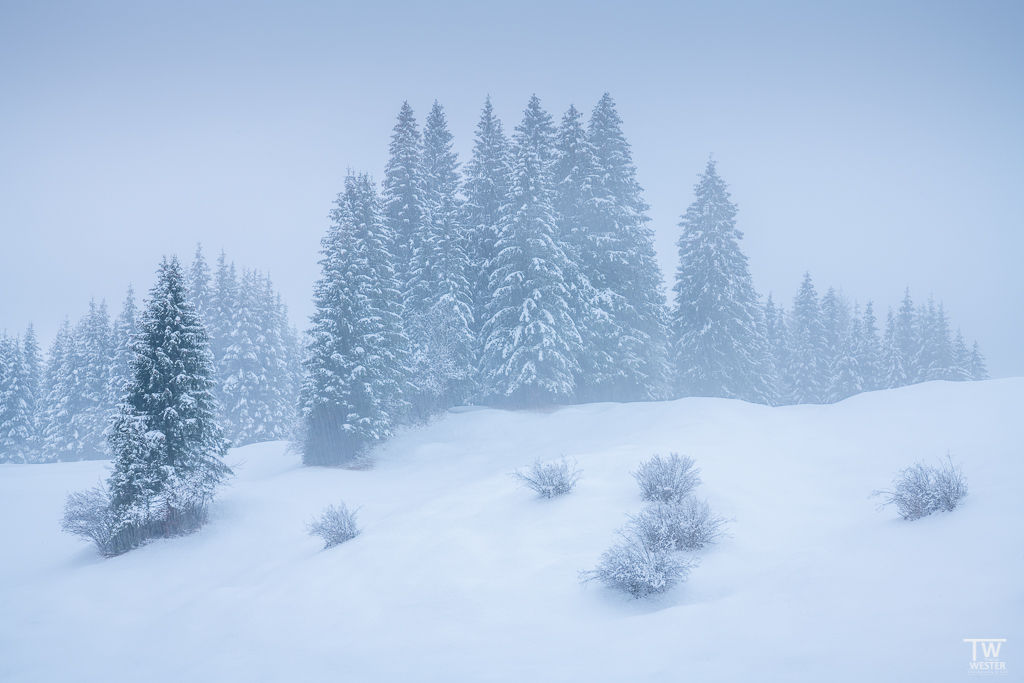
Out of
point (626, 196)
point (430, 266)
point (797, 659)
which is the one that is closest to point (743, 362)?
point (626, 196)

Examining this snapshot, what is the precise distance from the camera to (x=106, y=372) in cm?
3769

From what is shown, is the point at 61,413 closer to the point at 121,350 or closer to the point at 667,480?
the point at 121,350

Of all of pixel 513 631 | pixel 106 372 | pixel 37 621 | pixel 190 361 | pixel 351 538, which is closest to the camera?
pixel 513 631

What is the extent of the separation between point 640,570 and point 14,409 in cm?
5167

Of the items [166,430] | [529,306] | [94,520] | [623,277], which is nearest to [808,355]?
[623,277]

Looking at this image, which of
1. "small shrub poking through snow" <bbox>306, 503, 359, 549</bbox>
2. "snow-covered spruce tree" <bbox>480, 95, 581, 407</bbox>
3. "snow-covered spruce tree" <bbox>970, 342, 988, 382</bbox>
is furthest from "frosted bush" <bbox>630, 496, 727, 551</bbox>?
"snow-covered spruce tree" <bbox>970, 342, 988, 382</bbox>

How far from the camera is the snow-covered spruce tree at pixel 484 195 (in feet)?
91.2

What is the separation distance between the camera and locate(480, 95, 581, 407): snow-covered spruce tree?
977 inches

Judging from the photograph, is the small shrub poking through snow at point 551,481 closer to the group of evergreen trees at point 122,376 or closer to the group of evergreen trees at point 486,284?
the group of evergreen trees at point 486,284

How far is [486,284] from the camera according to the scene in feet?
91.4

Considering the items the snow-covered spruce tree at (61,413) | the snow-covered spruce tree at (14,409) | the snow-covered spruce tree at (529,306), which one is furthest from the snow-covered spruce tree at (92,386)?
the snow-covered spruce tree at (529,306)

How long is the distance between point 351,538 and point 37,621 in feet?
18.6

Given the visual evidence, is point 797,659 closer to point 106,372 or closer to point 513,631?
point 513,631

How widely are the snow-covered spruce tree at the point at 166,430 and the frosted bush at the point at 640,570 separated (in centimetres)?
1102
